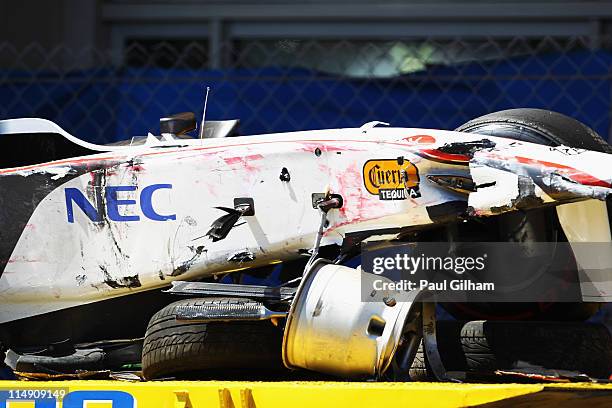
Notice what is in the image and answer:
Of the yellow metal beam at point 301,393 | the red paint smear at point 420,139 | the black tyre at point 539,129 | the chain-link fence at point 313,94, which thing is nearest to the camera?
the yellow metal beam at point 301,393

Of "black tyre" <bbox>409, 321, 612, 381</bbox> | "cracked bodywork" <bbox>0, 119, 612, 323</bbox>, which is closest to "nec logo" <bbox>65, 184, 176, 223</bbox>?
"cracked bodywork" <bbox>0, 119, 612, 323</bbox>

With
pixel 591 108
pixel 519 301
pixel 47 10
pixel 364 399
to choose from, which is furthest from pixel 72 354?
pixel 47 10

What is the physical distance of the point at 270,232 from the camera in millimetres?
3303

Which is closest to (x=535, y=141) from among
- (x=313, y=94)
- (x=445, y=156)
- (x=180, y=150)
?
(x=445, y=156)

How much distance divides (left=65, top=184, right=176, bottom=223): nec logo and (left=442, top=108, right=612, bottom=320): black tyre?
3.32ft

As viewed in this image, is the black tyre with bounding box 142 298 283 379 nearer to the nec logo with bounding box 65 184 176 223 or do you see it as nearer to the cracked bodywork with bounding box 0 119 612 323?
the cracked bodywork with bounding box 0 119 612 323

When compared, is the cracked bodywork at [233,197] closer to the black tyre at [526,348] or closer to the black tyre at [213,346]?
the black tyre at [213,346]

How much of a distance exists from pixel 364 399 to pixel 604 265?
3.39 feet

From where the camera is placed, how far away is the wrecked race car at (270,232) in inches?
121

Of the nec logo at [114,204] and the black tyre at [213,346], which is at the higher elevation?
the nec logo at [114,204]

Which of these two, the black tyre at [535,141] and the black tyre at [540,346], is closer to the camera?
the black tyre at [540,346]

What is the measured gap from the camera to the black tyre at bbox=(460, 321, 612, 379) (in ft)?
11.0

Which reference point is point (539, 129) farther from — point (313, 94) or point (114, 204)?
point (313, 94)

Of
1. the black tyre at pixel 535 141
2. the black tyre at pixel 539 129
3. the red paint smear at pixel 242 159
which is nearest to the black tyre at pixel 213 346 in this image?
the red paint smear at pixel 242 159
